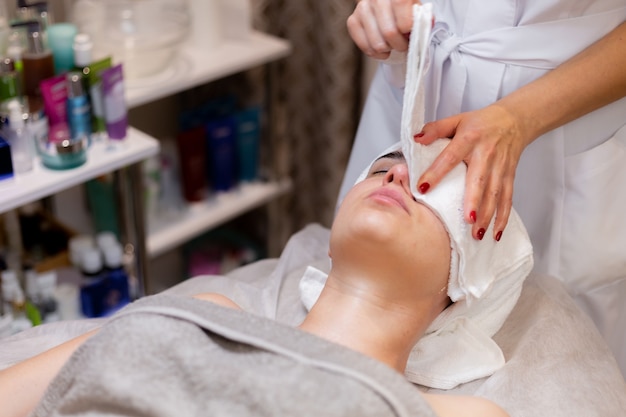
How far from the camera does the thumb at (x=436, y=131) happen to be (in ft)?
3.89

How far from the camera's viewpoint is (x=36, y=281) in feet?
5.87

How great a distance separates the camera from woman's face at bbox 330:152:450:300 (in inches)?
44.2

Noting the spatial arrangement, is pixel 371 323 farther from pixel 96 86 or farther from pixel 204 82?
pixel 204 82

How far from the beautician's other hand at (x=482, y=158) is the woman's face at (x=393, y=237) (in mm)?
41

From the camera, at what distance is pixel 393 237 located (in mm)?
1117

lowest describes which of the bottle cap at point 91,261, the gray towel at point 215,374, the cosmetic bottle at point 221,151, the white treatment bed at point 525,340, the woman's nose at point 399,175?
the bottle cap at point 91,261

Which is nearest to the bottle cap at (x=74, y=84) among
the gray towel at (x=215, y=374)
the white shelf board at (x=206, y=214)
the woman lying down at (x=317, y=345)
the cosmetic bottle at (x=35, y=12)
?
the cosmetic bottle at (x=35, y=12)

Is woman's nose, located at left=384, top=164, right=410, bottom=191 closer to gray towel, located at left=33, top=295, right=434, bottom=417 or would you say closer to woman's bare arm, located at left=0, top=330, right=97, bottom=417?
gray towel, located at left=33, top=295, right=434, bottom=417

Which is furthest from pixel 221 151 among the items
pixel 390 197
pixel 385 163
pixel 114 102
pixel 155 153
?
pixel 390 197

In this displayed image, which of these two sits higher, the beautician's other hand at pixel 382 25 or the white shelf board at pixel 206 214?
the beautician's other hand at pixel 382 25

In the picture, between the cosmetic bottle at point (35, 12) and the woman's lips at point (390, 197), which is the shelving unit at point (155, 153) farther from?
the woman's lips at point (390, 197)

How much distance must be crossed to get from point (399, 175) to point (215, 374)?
40 centimetres

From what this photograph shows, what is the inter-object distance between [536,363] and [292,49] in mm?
1299

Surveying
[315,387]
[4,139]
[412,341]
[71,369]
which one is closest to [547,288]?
[412,341]
